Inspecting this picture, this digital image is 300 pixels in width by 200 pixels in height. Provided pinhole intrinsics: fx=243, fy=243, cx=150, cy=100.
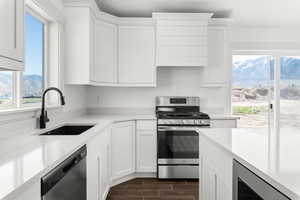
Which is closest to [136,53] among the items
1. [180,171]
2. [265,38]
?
[180,171]

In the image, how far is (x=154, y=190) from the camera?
3.11m

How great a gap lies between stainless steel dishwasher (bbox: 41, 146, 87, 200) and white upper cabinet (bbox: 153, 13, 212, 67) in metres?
2.29

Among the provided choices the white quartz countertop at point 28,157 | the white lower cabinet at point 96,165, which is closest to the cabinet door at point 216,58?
the white lower cabinet at point 96,165

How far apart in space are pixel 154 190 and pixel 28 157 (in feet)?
7.17

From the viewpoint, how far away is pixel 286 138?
5.09ft

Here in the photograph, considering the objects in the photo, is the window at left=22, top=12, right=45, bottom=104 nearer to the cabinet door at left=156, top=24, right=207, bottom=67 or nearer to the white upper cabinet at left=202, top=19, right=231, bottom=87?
the cabinet door at left=156, top=24, right=207, bottom=67

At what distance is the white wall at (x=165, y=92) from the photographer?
13.3 feet

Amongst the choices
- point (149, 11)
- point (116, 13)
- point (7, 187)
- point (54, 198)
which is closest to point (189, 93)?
point (149, 11)

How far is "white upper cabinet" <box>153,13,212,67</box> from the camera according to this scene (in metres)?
3.61

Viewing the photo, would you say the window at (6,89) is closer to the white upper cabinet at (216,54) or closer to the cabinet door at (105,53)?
the cabinet door at (105,53)

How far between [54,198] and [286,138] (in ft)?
4.64

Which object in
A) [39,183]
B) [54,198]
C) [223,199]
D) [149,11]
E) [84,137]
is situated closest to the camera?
[39,183]

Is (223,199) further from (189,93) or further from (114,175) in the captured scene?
(189,93)

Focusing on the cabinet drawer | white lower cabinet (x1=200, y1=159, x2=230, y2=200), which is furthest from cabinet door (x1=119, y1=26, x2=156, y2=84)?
white lower cabinet (x1=200, y1=159, x2=230, y2=200)
